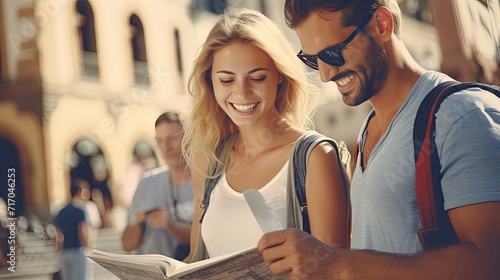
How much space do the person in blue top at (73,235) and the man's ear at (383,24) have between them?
0.84m

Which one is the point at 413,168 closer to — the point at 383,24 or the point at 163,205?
the point at 383,24

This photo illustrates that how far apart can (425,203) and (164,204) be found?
685 mm

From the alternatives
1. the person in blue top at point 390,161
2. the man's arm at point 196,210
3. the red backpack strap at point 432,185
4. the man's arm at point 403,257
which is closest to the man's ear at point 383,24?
the person in blue top at point 390,161

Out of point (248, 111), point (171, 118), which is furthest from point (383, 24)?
point (171, 118)

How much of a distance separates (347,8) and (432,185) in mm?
248

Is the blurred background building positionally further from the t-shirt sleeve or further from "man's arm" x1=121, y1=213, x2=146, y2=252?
the t-shirt sleeve

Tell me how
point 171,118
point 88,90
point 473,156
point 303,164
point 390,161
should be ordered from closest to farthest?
point 473,156 → point 390,161 → point 303,164 → point 171,118 → point 88,90

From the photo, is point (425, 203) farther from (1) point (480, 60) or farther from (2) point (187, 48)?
(2) point (187, 48)

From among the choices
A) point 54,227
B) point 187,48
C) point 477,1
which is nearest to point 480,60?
point 477,1

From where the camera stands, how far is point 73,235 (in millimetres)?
1334

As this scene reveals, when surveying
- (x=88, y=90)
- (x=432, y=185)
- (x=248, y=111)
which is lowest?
(x=432, y=185)

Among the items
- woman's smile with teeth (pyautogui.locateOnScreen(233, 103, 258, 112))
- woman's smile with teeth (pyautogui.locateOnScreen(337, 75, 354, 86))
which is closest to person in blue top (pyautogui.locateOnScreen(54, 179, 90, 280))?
woman's smile with teeth (pyautogui.locateOnScreen(233, 103, 258, 112))

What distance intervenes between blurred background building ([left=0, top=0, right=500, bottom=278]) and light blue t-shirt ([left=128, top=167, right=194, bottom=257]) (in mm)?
128

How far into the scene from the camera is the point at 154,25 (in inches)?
54.2
